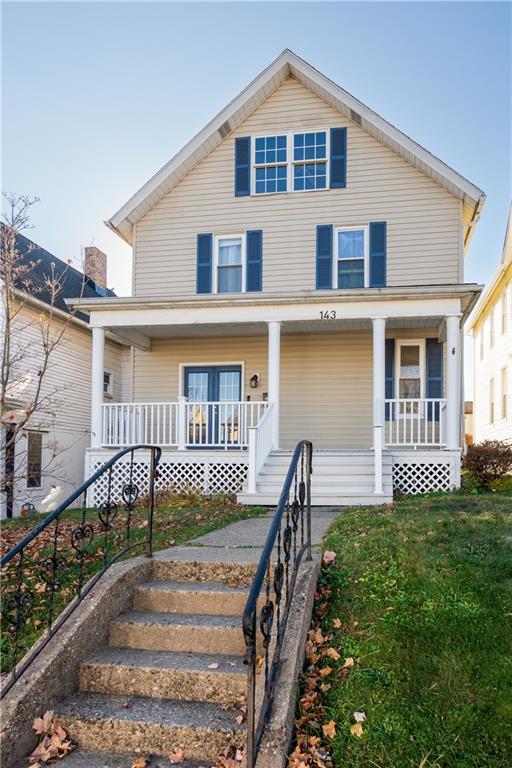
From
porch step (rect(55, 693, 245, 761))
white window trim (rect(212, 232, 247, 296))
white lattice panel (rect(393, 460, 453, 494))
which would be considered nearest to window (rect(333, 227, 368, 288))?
white window trim (rect(212, 232, 247, 296))

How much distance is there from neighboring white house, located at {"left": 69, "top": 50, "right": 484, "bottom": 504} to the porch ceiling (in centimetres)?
7

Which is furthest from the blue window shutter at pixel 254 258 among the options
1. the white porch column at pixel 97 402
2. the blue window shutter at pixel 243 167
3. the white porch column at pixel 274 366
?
the white porch column at pixel 97 402

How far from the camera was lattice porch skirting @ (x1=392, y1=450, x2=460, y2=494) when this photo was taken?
1073cm

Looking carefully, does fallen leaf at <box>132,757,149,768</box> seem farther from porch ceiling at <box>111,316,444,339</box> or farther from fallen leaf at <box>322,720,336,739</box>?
porch ceiling at <box>111,316,444,339</box>

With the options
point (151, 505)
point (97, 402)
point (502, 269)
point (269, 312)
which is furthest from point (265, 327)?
point (502, 269)

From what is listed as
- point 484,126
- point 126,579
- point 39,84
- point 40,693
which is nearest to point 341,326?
point 484,126

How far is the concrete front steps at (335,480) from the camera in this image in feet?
31.7

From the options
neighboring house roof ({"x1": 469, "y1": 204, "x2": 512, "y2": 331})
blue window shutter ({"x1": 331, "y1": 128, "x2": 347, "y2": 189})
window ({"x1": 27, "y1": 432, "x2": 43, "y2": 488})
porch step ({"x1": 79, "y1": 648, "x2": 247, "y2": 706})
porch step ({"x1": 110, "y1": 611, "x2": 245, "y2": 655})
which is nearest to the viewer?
porch step ({"x1": 79, "y1": 648, "x2": 247, "y2": 706})

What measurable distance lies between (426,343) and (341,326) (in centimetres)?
203

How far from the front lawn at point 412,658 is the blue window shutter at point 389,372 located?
7399mm

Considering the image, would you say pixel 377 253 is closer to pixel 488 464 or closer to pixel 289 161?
pixel 289 161

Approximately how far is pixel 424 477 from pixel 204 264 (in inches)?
274

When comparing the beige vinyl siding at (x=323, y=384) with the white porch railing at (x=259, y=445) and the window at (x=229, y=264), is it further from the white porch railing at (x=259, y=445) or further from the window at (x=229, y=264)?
the white porch railing at (x=259, y=445)

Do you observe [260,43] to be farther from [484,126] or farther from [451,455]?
[451,455]
